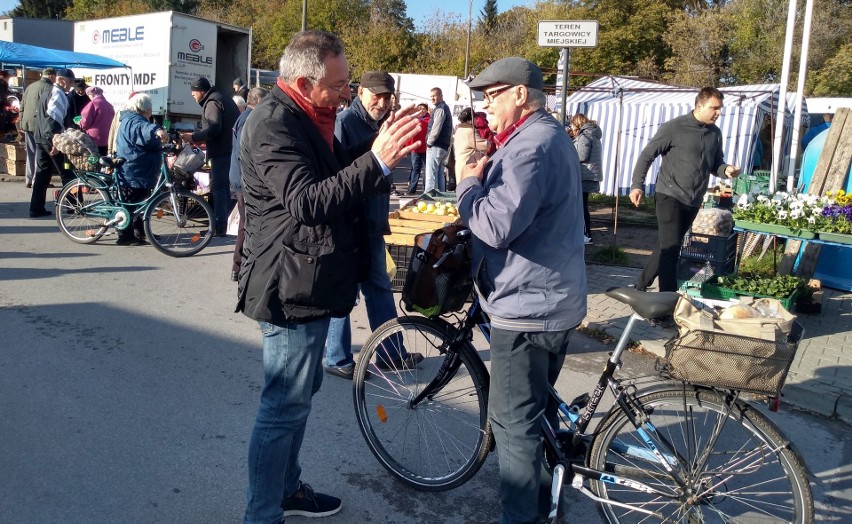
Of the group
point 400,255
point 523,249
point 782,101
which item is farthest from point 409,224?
point 782,101

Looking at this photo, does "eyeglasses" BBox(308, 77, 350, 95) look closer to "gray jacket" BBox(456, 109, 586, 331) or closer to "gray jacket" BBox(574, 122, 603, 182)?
"gray jacket" BBox(456, 109, 586, 331)

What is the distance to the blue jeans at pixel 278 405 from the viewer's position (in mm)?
2707

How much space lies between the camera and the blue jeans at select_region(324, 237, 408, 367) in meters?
4.68

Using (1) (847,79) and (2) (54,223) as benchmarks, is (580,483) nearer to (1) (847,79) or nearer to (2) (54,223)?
(2) (54,223)

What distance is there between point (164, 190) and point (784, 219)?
6.62 m

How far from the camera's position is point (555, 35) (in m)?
6.84

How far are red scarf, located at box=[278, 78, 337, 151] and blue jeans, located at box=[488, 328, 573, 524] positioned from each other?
41.6 inches

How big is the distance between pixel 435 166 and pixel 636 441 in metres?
10.8

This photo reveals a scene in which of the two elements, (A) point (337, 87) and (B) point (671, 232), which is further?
(B) point (671, 232)

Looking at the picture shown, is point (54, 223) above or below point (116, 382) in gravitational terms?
above

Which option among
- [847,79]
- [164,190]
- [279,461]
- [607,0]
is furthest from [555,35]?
[607,0]

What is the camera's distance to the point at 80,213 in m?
8.34

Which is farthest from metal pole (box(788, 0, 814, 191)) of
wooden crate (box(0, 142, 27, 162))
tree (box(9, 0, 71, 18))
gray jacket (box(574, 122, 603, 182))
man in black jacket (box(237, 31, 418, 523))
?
tree (box(9, 0, 71, 18))

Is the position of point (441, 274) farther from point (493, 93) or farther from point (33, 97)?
point (33, 97)
